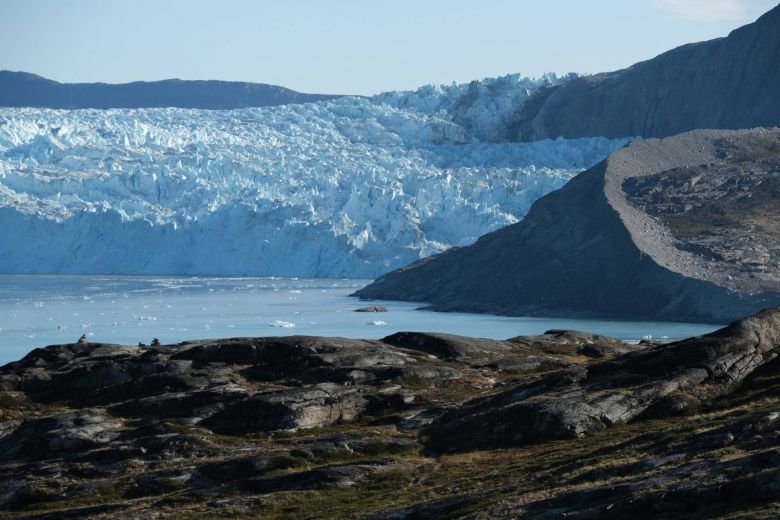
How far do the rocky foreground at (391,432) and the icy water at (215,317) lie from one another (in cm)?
3459

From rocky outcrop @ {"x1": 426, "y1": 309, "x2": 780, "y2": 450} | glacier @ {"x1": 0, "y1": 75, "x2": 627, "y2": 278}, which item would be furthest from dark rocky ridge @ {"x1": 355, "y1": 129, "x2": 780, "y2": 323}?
rocky outcrop @ {"x1": 426, "y1": 309, "x2": 780, "y2": 450}

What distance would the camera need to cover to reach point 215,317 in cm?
Answer: 10831

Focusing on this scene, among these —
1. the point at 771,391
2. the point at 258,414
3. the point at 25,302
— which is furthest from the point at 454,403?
the point at 25,302

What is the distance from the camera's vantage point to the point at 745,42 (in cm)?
18338

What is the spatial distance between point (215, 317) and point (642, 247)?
1575 inches

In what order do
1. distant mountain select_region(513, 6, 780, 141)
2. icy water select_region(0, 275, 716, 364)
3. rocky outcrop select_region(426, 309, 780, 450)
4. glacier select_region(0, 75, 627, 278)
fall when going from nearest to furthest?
rocky outcrop select_region(426, 309, 780, 450)
icy water select_region(0, 275, 716, 364)
glacier select_region(0, 75, 627, 278)
distant mountain select_region(513, 6, 780, 141)

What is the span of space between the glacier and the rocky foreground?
110110mm

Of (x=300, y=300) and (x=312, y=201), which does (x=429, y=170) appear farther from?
(x=300, y=300)

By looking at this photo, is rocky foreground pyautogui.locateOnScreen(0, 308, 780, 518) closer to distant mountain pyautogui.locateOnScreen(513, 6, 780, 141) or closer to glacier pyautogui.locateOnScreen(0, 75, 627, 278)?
glacier pyautogui.locateOnScreen(0, 75, 627, 278)

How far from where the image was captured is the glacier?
156625 mm

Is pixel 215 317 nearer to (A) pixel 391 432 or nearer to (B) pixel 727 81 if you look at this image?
(A) pixel 391 432

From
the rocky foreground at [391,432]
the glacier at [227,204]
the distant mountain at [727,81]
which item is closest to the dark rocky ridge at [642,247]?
the glacier at [227,204]

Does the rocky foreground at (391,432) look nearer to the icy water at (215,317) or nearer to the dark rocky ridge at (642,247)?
the icy water at (215,317)

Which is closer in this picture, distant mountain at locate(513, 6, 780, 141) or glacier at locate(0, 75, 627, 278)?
glacier at locate(0, 75, 627, 278)
